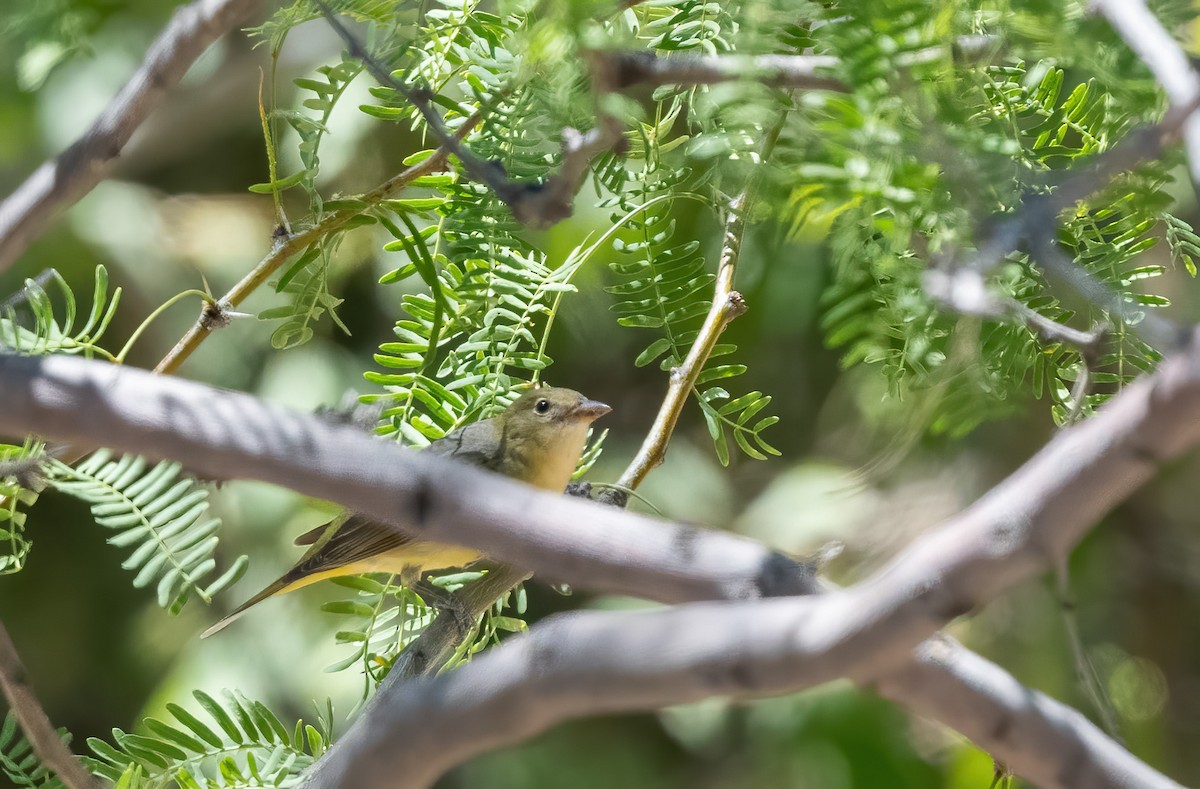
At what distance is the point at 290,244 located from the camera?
2.66 ft

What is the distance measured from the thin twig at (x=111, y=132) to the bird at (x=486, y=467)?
45cm

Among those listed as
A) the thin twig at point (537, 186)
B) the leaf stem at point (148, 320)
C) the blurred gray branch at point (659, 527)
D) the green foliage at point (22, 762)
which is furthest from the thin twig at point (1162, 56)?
the green foliage at point (22, 762)

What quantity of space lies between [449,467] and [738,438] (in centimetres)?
50

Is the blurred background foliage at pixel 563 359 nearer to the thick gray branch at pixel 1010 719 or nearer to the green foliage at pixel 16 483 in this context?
the green foliage at pixel 16 483

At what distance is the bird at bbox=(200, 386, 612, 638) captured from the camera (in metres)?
1.12

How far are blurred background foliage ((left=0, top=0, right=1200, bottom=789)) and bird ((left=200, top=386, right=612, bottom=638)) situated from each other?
12 cm

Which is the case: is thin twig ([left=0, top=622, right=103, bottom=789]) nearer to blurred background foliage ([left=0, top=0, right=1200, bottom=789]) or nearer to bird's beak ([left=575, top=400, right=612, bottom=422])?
blurred background foliage ([left=0, top=0, right=1200, bottom=789])

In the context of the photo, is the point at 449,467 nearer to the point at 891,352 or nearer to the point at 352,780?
the point at 352,780

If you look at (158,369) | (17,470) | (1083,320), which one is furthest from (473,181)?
(1083,320)

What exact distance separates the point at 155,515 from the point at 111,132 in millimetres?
307

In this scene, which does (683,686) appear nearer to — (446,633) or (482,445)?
(446,633)

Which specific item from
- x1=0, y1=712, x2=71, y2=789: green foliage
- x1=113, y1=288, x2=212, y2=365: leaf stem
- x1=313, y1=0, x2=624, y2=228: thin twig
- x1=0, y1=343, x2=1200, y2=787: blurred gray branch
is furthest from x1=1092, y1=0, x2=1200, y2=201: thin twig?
x1=0, y1=712, x2=71, y2=789: green foliage

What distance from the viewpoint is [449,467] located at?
18.4 inches

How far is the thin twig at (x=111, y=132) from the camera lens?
67 centimetres
